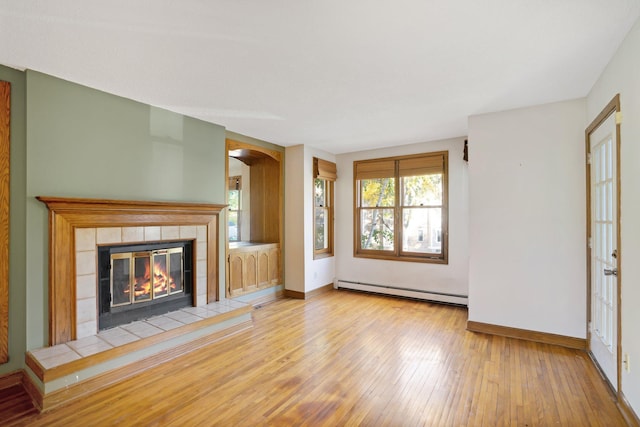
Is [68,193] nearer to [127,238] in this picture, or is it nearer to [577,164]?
[127,238]

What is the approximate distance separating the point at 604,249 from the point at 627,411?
4.13ft

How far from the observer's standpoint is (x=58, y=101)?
2.74 meters

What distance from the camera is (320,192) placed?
5797 millimetres

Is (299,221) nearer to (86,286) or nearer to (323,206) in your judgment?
(323,206)

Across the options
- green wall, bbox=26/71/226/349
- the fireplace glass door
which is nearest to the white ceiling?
green wall, bbox=26/71/226/349

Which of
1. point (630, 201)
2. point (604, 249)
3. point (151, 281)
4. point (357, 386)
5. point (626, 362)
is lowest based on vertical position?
point (357, 386)

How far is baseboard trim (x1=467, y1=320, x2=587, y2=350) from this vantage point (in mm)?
3213

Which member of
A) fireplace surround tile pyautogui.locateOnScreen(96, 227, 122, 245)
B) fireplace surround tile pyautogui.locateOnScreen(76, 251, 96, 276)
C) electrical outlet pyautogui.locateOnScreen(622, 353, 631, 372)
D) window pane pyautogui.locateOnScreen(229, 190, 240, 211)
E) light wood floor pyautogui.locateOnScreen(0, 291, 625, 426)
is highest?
window pane pyautogui.locateOnScreen(229, 190, 240, 211)

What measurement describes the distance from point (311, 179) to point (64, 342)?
3743 millimetres

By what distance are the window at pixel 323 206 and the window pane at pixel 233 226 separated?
5.09ft

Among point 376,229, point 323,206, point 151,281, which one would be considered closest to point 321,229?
point 323,206

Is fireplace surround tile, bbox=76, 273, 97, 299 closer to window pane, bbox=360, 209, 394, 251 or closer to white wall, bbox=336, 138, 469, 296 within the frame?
white wall, bbox=336, 138, 469, 296

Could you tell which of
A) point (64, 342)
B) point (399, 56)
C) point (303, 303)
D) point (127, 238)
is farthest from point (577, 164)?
point (64, 342)

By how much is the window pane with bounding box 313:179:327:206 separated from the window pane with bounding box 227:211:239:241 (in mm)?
1591
